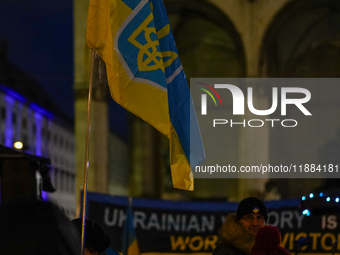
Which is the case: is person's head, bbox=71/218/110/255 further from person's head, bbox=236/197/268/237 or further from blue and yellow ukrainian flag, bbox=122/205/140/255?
blue and yellow ukrainian flag, bbox=122/205/140/255

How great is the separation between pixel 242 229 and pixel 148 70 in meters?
1.37

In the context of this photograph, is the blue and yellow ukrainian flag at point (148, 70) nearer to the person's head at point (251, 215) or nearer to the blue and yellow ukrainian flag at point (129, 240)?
the person's head at point (251, 215)

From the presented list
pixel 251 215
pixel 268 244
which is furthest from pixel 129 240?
pixel 268 244

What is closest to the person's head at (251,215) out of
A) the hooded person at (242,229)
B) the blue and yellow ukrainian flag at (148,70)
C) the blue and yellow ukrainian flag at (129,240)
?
the hooded person at (242,229)

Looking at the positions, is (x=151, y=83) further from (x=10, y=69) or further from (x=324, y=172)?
(x=10, y=69)

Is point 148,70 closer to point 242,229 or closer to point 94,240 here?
point 242,229

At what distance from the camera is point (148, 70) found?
427 cm

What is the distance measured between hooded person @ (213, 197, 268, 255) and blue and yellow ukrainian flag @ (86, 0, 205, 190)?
18.5 inches

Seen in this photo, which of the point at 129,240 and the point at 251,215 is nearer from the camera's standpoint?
the point at 251,215

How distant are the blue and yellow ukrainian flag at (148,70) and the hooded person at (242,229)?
18.5 inches

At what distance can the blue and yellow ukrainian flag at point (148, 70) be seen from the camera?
4156mm

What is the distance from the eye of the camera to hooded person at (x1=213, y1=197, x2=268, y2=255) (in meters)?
3.86

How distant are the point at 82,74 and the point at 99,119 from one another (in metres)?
1.15

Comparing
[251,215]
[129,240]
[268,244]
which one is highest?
[251,215]
